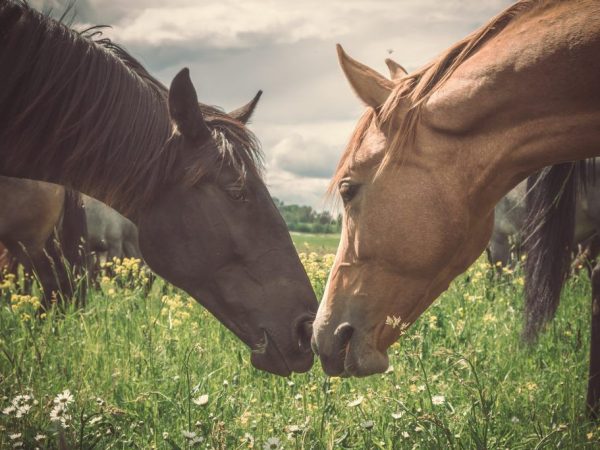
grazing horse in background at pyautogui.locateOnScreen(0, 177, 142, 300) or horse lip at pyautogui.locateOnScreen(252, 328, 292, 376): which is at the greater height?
grazing horse in background at pyautogui.locateOnScreen(0, 177, 142, 300)

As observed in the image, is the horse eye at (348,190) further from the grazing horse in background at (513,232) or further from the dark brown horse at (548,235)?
the grazing horse in background at (513,232)

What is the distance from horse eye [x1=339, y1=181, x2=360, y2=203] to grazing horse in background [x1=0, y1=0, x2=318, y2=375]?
28.9 inches

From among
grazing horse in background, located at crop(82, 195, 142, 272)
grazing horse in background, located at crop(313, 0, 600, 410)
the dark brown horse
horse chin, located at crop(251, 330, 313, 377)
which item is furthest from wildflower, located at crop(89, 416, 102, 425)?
grazing horse in background, located at crop(82, 195, 142, 272)

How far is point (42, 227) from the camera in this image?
525 cm

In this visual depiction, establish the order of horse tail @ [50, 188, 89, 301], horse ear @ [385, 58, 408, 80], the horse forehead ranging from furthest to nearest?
1. horse tail @ [50, 188, 89, 301]
2. horse ear @ [385, 58, 408, 80]
3. the horse forehead

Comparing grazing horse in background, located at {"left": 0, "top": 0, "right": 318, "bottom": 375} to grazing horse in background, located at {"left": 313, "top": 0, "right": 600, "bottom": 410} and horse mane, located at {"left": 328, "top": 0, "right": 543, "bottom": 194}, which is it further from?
horse mane, located at {"left": 328, "top": 0, "right": 543, "bottom": 194}

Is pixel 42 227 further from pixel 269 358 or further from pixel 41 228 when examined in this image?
pixel 269 358

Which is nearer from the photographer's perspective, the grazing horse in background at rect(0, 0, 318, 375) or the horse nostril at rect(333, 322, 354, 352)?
the horse nostril at rect(333, 322, 354, 352)

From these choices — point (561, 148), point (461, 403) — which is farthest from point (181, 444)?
point (561, 148)

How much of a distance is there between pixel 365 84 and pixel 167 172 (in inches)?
52.7

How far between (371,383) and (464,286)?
8.31ft

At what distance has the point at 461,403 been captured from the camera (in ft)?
9.77

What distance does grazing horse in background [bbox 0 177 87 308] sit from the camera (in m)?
4.99

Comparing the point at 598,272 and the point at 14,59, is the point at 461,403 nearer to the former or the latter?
the point at 598,272
